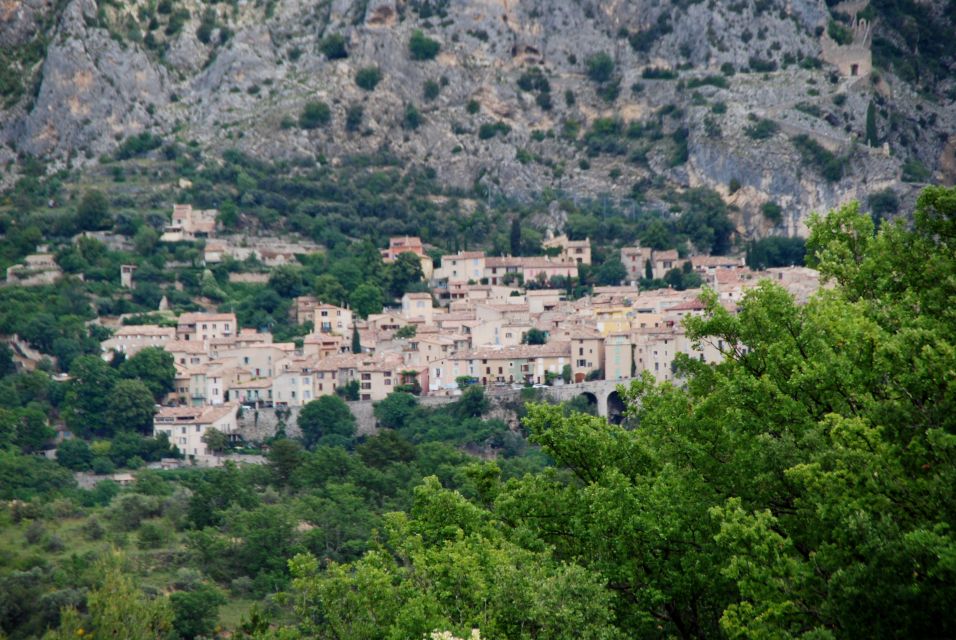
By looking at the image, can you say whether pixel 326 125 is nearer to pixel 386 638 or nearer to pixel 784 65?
pixel 784 65

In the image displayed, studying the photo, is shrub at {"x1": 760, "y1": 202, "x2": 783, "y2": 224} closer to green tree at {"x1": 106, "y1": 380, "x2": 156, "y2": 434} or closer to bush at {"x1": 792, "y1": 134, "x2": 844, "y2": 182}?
bush at {"x1": 792, "y1": 134, "x2": 844, "y2": 182}

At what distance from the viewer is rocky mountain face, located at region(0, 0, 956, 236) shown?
109625 mm

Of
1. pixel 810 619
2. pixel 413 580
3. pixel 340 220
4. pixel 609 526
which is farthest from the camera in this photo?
pixel 340 220

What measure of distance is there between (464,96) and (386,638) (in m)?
91.5

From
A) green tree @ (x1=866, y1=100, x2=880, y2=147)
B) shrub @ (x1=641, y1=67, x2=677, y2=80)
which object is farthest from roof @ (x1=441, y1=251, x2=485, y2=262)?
green tree @ (x1=866, y1=100, x2=880, y2=147)

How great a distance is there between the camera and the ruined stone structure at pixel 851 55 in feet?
374

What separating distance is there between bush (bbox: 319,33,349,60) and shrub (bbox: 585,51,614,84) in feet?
53.5

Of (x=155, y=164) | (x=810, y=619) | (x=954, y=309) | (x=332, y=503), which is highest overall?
(x=155, y=164)

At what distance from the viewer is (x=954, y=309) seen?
21766mm

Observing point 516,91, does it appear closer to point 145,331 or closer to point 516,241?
point 516,241

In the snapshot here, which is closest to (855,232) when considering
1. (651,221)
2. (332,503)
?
(332,503)

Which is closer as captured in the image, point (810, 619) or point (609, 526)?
point (810, 619)


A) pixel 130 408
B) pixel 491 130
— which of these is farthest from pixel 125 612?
pixel 491 130

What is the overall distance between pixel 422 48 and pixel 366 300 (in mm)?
28710
